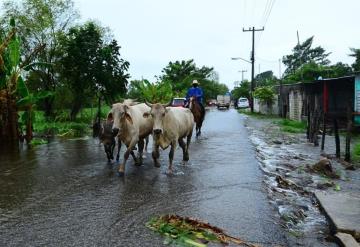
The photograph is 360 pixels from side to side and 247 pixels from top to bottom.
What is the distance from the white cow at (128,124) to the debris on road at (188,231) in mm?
3454

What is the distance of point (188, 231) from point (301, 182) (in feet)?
13.8

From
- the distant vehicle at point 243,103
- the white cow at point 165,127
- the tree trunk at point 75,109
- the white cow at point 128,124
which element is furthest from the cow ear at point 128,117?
the distant vehicle at point 243,103

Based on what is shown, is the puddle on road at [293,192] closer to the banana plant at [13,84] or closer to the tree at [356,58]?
the banana plant at [13,84]

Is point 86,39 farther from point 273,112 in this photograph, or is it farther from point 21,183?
point 273,112

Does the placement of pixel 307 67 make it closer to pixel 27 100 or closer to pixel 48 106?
pixel 48 106

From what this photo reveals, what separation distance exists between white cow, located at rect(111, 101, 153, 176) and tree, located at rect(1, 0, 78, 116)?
16782 millimetres

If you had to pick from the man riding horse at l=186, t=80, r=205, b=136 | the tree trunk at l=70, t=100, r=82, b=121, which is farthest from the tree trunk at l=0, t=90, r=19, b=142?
the tree trunk at l=70, t=100, r=82, b=121

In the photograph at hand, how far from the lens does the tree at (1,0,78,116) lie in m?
26.3

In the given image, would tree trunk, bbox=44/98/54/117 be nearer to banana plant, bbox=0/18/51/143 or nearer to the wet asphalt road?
banana plant, bbox=0/18/51/143

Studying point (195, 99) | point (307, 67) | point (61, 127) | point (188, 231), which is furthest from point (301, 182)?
point (307, 67)

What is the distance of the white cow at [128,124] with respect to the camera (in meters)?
9.31

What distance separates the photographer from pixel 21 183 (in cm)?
850

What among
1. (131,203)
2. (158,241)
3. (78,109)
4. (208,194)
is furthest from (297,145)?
(78,109)

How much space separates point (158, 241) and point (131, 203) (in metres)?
1.83
